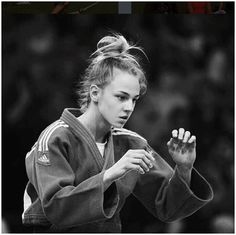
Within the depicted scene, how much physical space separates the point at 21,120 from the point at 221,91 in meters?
0.98

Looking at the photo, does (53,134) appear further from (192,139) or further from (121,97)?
(192,139)

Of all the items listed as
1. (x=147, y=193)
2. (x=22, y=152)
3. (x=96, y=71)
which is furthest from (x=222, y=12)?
(x=22, y=152)

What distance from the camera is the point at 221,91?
2781mm

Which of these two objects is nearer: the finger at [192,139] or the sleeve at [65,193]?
the sleeve at [65,193]

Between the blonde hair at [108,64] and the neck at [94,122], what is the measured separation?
0.05 meters

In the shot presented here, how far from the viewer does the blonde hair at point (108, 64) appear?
2.17m

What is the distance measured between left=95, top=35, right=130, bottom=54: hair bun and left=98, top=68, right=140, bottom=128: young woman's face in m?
0.10

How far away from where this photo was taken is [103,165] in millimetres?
2158

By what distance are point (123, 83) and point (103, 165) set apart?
321mm

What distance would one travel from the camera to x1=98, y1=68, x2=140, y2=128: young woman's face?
2143mm

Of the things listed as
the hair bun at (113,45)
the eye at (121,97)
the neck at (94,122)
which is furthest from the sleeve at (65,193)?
the hair bun at (113,45)

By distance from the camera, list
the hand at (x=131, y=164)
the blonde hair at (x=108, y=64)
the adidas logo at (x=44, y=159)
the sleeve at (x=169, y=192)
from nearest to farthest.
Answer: the hand at (x=131, y=164) < the adidas logo at (x=44, y=159) < the blonde hair at (x=108, y=64) < the sleeve at (x=169, y=192)

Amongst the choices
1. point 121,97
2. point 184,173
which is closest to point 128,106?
point 121,97

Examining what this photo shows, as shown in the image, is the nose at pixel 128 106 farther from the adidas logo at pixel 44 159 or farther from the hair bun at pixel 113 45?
the adidas logo at pixel 44 159
